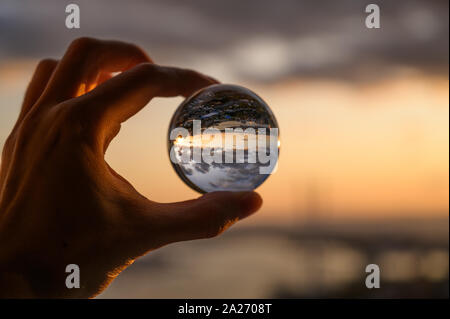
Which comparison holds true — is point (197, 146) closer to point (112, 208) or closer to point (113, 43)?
point (112, 208)

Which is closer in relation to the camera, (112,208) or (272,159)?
(112,208)

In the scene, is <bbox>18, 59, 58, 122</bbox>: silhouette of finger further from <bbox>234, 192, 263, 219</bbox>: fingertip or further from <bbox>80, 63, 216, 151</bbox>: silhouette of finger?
<bbox>234, 192, 263, 219</bbox>: fingertip

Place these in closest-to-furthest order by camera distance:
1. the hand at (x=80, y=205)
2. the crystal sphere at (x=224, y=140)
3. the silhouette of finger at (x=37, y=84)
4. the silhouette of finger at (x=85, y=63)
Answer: the hand at (x=80, y=205), the crystal sphere at (x=224, y=140), the silhouette of finger at (x=85, y=63), the silhouette of finger at (x=37, y=84)

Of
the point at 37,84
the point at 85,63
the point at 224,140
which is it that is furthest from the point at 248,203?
the point at 37,84

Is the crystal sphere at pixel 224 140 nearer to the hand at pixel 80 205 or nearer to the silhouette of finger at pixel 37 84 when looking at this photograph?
the hand at pixel 80 205

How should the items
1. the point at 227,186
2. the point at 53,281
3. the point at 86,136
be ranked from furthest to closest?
the point at 227,186
the point at 86,136
the point at 53,281

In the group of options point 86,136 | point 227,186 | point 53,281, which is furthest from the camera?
point 227,186

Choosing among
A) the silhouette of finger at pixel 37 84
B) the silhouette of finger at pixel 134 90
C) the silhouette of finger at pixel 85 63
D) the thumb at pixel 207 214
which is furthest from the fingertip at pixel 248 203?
the silhouette of finger at pixel 37 84

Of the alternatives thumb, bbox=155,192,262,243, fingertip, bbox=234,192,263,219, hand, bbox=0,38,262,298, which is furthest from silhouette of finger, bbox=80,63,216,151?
fingertip, bbox=234,192,263,219

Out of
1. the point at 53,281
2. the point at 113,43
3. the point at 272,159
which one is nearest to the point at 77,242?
the point at 53,281
